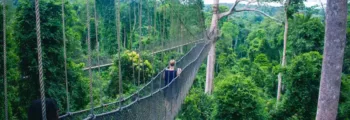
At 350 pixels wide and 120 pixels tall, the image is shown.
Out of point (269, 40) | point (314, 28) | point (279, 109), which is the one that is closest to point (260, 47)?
point (269, 40)

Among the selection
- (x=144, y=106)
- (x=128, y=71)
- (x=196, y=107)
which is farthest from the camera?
(x=196, y=107)

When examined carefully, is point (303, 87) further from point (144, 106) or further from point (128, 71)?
point (144, 106)

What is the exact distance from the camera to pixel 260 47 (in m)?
21.6

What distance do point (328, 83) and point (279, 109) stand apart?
4589 mm

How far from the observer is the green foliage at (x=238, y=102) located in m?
7.32

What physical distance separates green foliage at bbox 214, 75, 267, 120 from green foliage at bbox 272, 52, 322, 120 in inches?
29.4

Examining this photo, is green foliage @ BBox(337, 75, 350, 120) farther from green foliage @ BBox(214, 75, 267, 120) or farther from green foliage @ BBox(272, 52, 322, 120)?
green foliage @ BBox(214, 75, 267, 120)

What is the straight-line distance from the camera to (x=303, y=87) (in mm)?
7617

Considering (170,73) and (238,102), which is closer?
(170,73)

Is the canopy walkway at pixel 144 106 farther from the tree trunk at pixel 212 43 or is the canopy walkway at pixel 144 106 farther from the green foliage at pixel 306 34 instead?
the green foliage at pixel 306 34

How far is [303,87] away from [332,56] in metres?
4.16

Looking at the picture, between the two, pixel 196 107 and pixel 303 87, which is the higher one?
pixel 303 87

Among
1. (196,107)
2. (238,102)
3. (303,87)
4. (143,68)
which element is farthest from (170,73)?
(303,87)

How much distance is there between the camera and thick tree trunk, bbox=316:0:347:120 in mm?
3607
